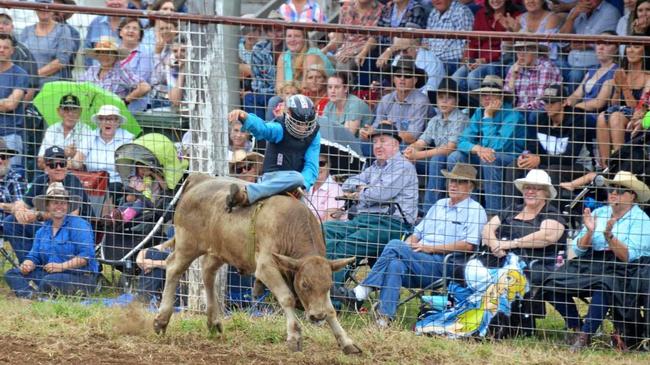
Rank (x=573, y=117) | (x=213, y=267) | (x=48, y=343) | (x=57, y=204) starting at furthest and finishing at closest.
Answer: (x=57, y=204) → (x=573, y=117) → (x=213, y=267) → (x=48, y=343)

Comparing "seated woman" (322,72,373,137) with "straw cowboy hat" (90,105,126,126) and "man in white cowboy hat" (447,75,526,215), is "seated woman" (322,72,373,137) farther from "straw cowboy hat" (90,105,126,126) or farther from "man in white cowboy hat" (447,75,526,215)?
"straw cowboy hat" (90,105,126,126)

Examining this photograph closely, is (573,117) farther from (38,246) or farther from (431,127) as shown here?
(38,246)

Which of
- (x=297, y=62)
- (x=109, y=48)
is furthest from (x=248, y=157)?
(x=109, y=48)

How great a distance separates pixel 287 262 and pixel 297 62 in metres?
3.54

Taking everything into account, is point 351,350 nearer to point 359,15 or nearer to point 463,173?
point 463,173

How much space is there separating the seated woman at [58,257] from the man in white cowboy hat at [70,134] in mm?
442

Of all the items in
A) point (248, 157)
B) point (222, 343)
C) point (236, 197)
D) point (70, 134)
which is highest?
point (70, 134)

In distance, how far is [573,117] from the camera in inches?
411

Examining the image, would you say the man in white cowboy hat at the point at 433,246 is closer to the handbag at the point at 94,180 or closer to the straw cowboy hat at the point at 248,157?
the straw cowboy hat at the point at 248,157


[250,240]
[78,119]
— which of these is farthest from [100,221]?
[250,240]

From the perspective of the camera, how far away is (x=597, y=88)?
1081 cm

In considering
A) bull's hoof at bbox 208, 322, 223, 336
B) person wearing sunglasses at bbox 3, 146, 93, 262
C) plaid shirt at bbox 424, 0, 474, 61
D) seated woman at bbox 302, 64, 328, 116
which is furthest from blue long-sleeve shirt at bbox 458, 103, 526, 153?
person wearing sunglasses at bbox 3, 146, 93, 262

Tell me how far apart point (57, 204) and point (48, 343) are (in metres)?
2.73

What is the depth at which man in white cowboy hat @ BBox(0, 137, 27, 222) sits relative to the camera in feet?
38.3
